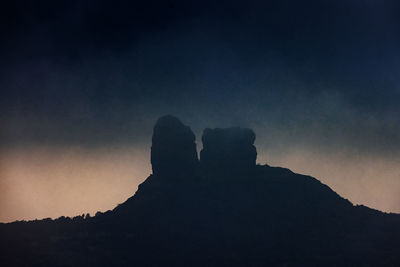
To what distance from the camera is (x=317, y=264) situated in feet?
647

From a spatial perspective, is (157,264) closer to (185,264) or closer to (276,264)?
(185,264)

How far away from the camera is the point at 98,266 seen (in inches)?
7628

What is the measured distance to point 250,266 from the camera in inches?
7771

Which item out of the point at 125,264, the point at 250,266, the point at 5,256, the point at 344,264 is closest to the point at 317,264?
the point at 344,264

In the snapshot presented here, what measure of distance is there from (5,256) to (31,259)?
7983 millimetres

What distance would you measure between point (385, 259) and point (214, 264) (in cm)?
5463

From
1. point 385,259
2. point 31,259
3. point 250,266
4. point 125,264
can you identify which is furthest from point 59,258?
point 385,259

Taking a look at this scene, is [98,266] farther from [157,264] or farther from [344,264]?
[344,264]

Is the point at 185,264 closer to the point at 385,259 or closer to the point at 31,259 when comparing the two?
the point at 31,259

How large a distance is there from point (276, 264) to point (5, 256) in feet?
279

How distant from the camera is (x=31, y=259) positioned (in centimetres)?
19500

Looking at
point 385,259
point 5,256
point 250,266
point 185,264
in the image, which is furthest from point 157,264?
point 385,259

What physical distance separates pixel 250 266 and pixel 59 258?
60255 mm

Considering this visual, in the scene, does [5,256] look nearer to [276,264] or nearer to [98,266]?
[98,266]
